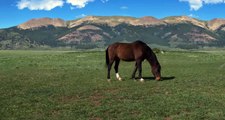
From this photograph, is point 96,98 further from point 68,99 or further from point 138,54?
point 138,54

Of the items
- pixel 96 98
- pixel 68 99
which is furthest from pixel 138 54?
pixel 68 99

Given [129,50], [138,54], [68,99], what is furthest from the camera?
[129,50]

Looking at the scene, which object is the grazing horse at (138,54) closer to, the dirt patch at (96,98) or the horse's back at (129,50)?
the horse's back at (129,50)

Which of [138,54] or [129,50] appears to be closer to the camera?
[138,54]

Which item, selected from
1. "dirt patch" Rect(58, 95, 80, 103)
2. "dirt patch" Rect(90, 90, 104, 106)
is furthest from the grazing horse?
"dirt patch" Rect(58, 95, 80, 103)

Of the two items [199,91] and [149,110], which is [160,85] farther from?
[149,110]

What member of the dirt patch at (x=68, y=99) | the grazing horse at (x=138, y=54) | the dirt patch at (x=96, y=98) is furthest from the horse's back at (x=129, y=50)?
the dirt patch at (x=68, y=99)

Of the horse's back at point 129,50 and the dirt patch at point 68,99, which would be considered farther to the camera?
the horse's back at point 129,50

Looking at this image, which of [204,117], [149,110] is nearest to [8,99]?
[149,110]

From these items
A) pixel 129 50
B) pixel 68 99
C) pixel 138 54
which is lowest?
pixel 68 99

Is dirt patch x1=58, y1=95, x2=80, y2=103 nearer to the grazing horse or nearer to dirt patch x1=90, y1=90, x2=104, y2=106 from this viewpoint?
dirt patch x1=90, y1=90, x2=104, y2=106

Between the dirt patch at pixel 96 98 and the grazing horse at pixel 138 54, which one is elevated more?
the grazing horse at pixel 138 54

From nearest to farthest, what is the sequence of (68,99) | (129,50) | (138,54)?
(68,99)
(138,54)
(129,50)

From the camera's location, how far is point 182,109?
15.7 meters
